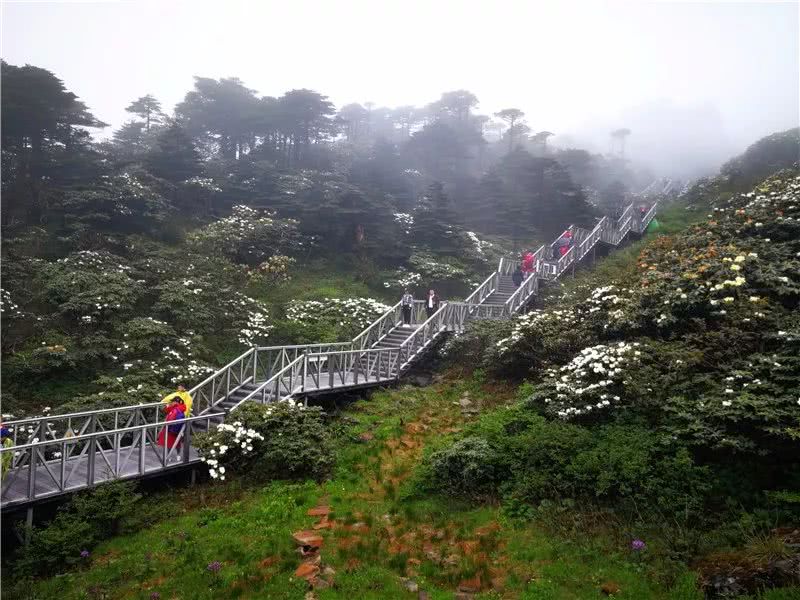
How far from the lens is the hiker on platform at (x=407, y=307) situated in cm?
1927

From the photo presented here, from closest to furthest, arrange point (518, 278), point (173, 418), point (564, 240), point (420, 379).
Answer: point (173, 418) → point (420, 379) → point (518, 278) → point (564, 240)

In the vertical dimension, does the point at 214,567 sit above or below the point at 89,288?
below

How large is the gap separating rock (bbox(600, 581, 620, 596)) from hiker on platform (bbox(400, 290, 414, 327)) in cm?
1363

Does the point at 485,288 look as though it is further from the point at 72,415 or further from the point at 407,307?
the point at 72,415

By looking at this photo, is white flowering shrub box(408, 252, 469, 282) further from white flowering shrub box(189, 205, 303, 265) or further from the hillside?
the hillside

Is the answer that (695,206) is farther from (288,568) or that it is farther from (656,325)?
(288,568)

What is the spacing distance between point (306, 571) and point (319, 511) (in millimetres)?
1813

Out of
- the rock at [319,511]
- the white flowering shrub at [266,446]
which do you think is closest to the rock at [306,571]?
the rock at [319,511]

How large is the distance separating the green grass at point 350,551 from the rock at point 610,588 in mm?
59

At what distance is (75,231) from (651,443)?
22.3 m

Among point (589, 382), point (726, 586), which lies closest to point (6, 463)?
point (726, 586)

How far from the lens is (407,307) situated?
1936 cm

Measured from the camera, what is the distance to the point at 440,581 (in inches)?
256

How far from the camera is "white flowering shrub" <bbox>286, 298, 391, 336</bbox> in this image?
64.6 feet
